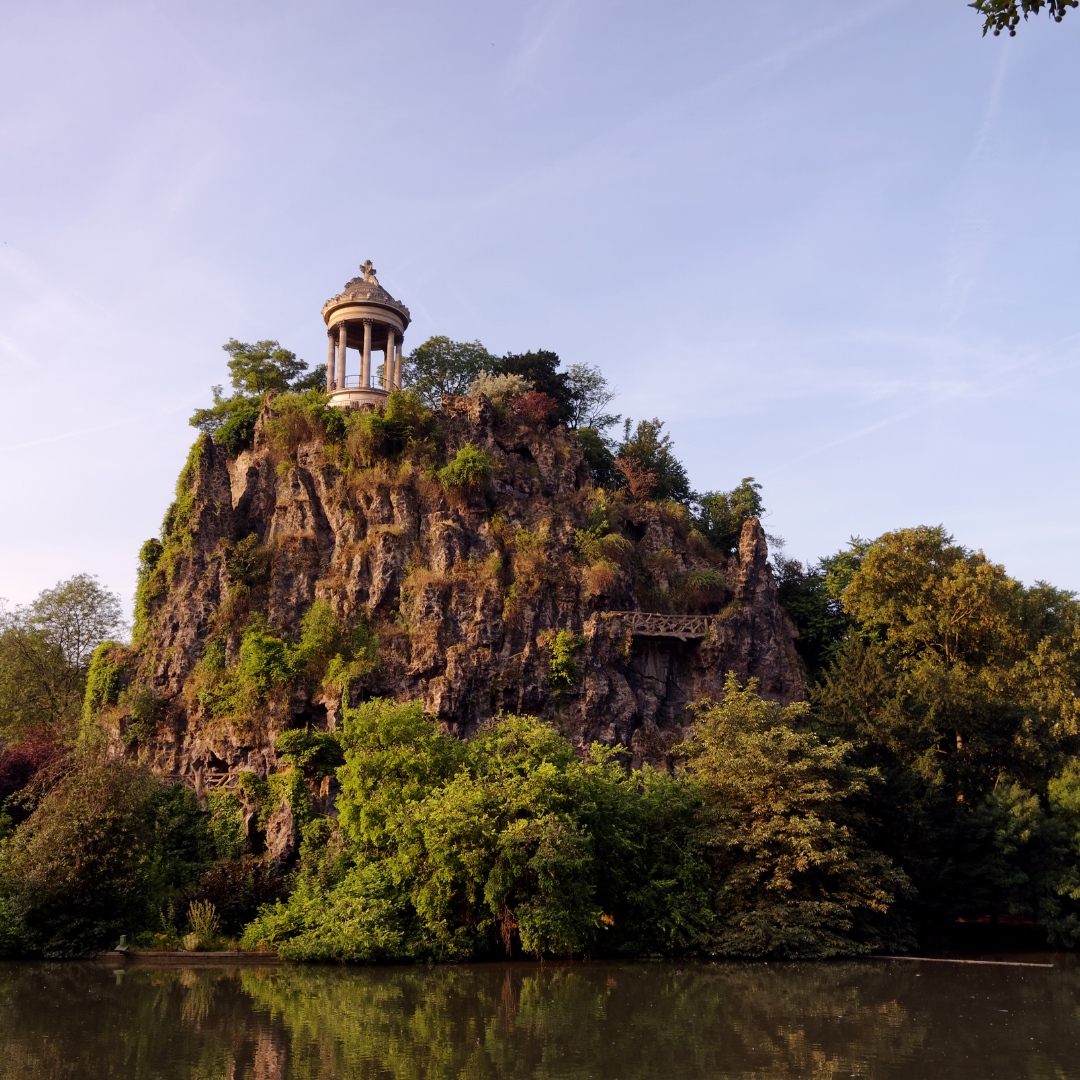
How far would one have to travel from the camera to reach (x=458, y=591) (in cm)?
3319

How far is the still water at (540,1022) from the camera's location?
12.9 m

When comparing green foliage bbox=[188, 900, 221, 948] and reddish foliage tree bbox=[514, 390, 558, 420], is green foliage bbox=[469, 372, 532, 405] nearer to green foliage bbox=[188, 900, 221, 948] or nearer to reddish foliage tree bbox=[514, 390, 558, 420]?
reddish foliage tree bbox=[514, 390, 558, 420]

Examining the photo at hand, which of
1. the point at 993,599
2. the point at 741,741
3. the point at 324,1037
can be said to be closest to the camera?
the point at 324,1037

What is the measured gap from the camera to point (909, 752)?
2945 cm

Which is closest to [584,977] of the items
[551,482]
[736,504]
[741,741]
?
[741,741]

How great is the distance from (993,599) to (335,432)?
25.7m

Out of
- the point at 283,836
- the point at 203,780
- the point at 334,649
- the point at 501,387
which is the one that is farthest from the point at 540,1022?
the point at 501,387

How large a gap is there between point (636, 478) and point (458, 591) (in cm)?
1058

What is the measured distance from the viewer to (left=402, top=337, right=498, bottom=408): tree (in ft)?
157

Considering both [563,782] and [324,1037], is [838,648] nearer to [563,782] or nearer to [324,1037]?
[563,782]

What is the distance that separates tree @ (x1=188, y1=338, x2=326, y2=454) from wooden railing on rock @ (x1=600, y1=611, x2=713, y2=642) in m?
17.8

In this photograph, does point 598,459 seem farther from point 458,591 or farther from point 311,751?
point 311,751

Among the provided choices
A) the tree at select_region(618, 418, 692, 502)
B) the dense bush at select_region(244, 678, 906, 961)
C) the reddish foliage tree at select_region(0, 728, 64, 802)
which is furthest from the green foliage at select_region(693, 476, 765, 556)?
the reddish foliage tree at select_region(0, 728, 64, 802)

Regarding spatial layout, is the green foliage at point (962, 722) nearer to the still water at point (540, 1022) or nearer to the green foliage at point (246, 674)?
the still water at point (540, 1022)
